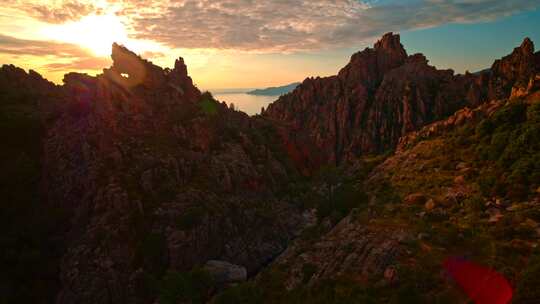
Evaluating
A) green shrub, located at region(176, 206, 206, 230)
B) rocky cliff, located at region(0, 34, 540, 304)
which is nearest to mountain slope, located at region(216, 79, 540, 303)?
rocky cliff, located at region(0, 34, 540, 304)

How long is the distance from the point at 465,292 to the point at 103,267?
4454cm

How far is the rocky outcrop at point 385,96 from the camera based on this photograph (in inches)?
6319

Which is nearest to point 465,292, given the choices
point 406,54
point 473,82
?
point 473,82

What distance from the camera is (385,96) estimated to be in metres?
177

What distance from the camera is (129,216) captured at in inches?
2244

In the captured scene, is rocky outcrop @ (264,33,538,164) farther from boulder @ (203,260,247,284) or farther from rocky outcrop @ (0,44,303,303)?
boulder @ (203,260,247,284)

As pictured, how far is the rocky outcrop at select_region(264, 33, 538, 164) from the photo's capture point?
16050 cm

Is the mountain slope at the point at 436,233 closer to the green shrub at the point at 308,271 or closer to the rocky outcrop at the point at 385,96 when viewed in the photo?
the green shrub at the point at 308,271

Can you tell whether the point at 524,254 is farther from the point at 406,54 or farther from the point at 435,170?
the point at 406,54

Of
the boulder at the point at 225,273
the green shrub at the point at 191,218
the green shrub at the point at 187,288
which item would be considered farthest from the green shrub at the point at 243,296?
the green shrub at the point at 191,218

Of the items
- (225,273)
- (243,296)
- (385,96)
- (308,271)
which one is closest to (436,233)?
(308,271)

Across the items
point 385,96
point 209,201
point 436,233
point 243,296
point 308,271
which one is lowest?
point 243,296

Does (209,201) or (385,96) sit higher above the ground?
A: (385,96)

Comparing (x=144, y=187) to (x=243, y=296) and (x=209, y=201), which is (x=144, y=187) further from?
(x=243, y=296)
